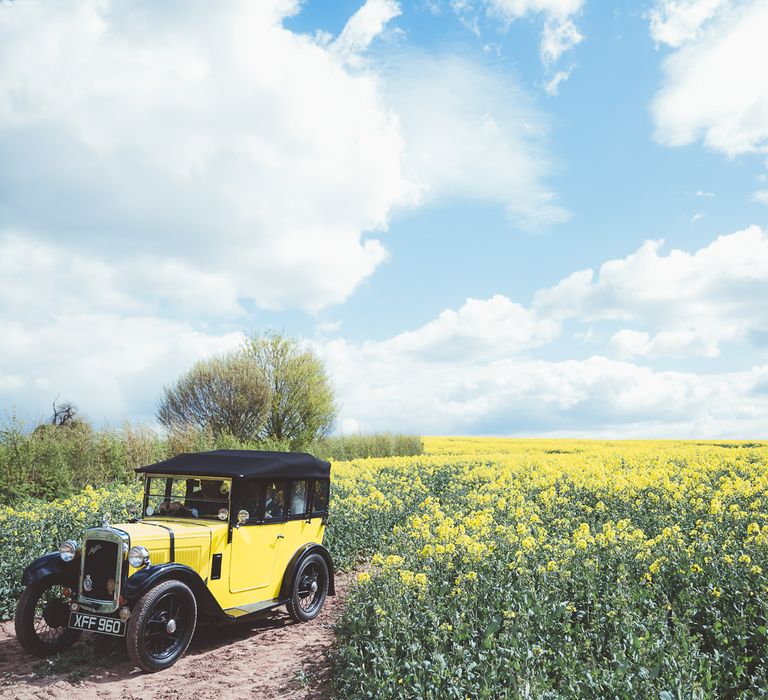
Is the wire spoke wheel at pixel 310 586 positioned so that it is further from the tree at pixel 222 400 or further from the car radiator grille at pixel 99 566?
the tree at pixel 222 400

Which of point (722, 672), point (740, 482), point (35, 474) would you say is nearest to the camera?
point (722, 672)

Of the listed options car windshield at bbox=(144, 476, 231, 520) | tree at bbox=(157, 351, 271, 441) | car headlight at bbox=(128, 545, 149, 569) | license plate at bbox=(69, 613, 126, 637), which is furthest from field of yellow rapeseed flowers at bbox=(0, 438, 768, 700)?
tree at bbox=(157, 351, 271, 441)

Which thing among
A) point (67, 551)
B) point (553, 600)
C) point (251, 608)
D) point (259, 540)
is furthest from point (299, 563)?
point (553, 600)

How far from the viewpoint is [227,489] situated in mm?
7516

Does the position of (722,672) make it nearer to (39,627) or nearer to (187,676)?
(187,676)

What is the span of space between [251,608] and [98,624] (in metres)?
1.68

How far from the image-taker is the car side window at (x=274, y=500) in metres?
7.68

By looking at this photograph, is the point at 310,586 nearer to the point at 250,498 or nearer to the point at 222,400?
the point at 250,498

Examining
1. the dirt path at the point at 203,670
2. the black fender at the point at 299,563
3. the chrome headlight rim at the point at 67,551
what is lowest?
the dirt path at the point at 203,670

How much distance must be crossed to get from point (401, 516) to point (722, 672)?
7.48 meters

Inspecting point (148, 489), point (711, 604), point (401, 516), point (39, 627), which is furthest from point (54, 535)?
point (711, 604)

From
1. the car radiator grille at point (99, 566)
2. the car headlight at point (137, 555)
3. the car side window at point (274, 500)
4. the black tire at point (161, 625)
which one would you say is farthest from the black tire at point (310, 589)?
the car radiator grille at point (99, 566)

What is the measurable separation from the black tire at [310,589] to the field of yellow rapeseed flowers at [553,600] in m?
0.98

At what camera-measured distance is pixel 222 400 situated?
1214 inches
